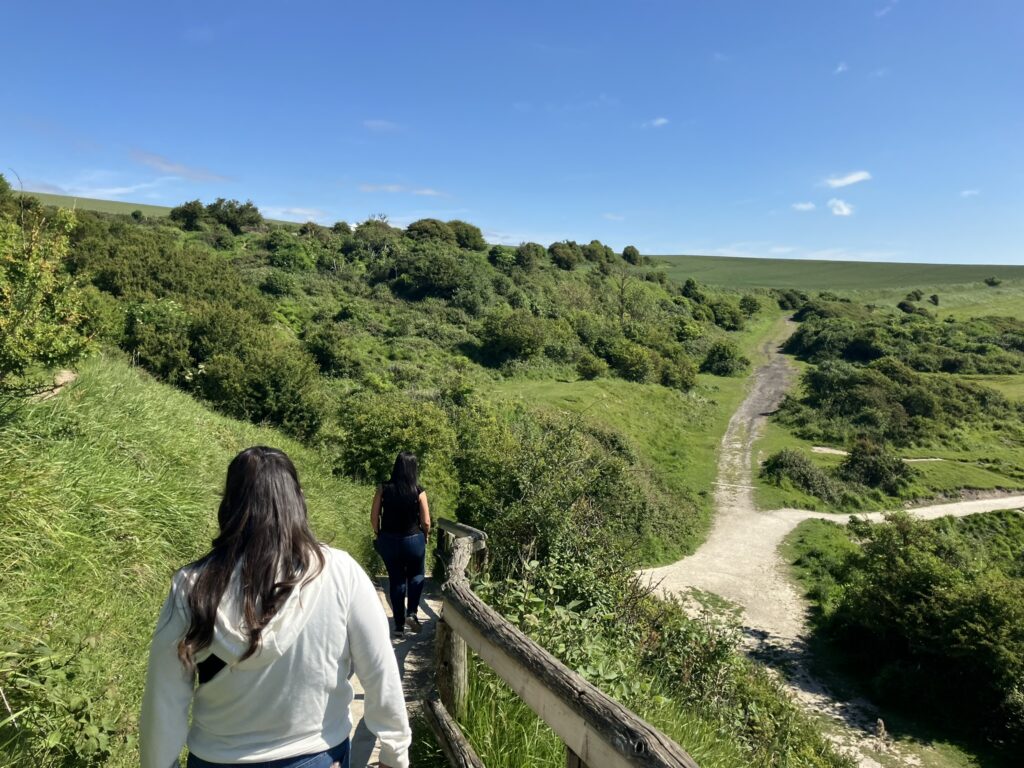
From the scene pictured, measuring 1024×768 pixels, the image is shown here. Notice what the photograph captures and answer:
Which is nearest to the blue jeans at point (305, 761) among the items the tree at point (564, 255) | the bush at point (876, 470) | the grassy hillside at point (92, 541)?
the grassy hillside at point (92, 541)

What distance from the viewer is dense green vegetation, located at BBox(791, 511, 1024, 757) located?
1483 centimetres

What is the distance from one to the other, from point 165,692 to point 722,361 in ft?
176

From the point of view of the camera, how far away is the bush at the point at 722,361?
169ft

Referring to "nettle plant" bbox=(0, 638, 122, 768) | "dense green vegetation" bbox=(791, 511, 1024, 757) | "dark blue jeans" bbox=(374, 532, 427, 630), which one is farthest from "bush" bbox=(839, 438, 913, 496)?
"nettle plant" bbox=(0, 638, 122, 768)

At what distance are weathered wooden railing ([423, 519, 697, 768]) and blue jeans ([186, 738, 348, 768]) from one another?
0.85 metres

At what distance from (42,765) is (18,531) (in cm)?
192

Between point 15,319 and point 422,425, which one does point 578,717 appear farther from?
point 422,425

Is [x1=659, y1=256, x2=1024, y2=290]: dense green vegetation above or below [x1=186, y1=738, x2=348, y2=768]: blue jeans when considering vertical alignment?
above

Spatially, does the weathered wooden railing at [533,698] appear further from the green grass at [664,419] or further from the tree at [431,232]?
the tree at [431,232]

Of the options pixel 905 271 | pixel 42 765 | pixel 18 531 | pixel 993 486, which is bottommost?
pixel 993 486

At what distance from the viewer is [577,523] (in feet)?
28.4

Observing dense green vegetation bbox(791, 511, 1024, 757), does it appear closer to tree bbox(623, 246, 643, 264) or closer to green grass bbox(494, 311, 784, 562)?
green grass bbox(494, 311, 784, 562)

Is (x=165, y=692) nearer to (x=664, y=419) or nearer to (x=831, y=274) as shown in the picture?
(x=664, y=419)

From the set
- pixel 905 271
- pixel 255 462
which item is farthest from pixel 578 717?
pixel 905 271
